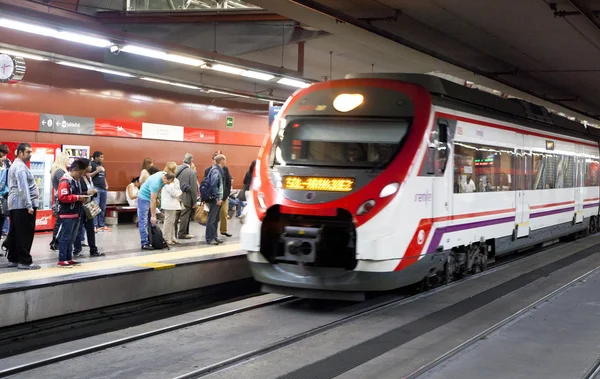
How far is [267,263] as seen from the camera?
787 centimetres

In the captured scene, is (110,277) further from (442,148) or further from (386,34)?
(386,34)

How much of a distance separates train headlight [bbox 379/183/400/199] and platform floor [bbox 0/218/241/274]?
4.89 m

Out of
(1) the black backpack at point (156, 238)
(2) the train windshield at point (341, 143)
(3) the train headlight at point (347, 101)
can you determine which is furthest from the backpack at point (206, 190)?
(3) the train headlight at point (347, 101)

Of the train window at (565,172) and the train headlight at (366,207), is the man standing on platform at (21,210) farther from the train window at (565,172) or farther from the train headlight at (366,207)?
the train window at (565,172)

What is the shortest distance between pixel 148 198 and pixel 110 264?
2.29 m

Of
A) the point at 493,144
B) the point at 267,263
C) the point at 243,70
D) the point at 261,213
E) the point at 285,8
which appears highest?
the point at 285,8

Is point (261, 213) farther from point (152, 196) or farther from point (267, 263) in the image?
point (152, 196)

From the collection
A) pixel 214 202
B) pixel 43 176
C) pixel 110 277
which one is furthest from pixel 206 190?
pixel 110 277

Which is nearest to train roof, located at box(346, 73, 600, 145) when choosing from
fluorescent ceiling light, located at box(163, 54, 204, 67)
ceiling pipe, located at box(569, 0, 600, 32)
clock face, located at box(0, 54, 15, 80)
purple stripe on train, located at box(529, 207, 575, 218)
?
purple stripe on train, located at box(529, 207, 575, 218)

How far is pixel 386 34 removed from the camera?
36.6 ft

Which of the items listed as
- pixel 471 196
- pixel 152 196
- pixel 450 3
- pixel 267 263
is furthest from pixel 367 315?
pixel 450 3

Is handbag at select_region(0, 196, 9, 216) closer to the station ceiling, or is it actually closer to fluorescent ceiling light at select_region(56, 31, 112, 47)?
fluorescent ceiling light at select_region(56, 31, 112, 47)

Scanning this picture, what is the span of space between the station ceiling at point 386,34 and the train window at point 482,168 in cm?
263

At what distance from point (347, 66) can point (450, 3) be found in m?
7.23
